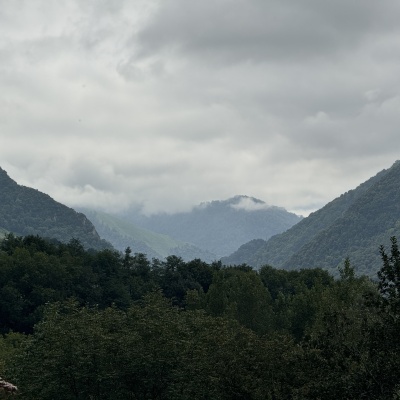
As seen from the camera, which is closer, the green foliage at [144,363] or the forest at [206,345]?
the forest at [206,345]

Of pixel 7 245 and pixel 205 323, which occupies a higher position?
pixel 7 245

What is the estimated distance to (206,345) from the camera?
6888cm

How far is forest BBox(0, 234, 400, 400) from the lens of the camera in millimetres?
36094

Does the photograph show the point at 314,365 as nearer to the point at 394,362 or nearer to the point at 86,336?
the point at 394,362

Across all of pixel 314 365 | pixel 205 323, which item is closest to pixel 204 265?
pixel 205 323

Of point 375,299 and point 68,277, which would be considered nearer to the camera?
point 375,299

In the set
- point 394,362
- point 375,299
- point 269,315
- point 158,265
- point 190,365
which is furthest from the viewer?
point 158,265

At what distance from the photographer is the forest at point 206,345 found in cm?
3609

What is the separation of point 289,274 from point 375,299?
139184 millimetres

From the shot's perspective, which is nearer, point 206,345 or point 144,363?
point 144,363

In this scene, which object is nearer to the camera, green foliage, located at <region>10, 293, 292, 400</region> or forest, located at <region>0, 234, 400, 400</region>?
forest, located at <region>0, 234, 400, 400</region>

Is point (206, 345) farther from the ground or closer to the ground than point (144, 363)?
farther from the ground

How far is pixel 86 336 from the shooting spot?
66250 mm

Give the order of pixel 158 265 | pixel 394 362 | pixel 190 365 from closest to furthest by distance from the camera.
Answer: pixel 394 362 → pixel 190 365 → pixel 158 265
